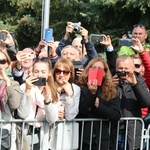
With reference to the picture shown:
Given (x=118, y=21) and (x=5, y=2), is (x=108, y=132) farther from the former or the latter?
(x=5, y=2)

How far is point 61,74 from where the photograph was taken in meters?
6.66

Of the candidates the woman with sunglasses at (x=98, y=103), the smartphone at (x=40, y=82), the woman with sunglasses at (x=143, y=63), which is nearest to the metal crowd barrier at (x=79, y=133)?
the woman with sunglasses at (x=98, y=103)

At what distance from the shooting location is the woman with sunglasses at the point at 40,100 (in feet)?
20.4

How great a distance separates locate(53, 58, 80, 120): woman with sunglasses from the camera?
6512 millimetres

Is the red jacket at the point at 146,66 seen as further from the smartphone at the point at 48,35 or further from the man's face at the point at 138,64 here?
the smartphone at the point at 48,35

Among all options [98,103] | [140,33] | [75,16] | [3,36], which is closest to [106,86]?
[98,103]

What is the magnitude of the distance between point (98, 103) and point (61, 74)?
514mm

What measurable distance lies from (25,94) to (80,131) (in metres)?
0.94

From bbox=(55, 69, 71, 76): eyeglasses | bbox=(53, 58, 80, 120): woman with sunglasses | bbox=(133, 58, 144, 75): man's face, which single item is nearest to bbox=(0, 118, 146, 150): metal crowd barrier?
bbox=(53, 58, 80, 120): woman with sunglasses

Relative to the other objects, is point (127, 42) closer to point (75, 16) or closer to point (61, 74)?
point (61, 74)

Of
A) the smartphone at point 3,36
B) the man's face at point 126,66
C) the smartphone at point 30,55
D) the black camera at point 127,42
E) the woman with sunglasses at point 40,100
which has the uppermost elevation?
the smartphone at point 3,36

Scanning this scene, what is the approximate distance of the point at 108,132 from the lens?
685 cm

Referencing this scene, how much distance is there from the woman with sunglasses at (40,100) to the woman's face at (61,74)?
16 cm

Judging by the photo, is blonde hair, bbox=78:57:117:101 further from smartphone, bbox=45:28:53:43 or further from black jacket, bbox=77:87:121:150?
smartphone, bbox=45:28:53:43
